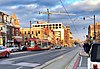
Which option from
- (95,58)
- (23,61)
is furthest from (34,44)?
(95,58)

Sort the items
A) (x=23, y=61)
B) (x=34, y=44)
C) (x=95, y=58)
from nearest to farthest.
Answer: (x=95, y=58), (x=23, y=61), (x=34, y=44)

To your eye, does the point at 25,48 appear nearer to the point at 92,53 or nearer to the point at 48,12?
the point at 92,53

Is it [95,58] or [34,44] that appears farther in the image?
[34,44]

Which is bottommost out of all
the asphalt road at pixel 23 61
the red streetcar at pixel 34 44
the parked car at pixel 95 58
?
the asphalt road at pixel 23 61

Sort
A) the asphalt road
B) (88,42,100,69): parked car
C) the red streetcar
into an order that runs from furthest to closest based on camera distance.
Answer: the red streetcar, the asphalt road, (88,42,100,69): parked car

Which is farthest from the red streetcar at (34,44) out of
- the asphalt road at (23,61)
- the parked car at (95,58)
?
the parked car at (95,58)

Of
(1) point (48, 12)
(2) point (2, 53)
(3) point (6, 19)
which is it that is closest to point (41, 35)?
(1) point (48, 12)

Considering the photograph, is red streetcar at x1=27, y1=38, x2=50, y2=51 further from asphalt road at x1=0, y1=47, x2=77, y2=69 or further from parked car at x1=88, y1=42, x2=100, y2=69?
parked car at x1=88, y1=42, x2=100, y2=69

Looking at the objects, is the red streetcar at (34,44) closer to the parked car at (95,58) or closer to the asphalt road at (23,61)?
the asphalt road at (23,61)

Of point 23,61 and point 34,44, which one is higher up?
point 34,44

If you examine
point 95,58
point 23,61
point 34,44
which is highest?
point 34,44

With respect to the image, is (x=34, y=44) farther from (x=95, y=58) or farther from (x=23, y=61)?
(x=95, y=58)

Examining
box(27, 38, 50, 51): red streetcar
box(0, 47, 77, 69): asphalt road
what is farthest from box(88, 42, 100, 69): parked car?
box(27, 38, 50, 51): red streetcar

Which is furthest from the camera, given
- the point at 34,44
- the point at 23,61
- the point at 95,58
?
the point at 34,44
